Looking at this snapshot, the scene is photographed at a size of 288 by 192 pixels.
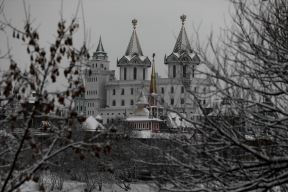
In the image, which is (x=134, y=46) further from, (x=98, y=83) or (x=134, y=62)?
(x=98, y=83)

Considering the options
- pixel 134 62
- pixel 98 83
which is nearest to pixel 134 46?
pixel 134 62

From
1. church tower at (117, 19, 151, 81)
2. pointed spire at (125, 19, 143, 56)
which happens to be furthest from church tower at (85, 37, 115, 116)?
pointed spire at (125, 19, 143, 56)

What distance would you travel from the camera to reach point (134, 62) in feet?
384

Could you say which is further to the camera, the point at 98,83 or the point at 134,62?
the point at 98,83

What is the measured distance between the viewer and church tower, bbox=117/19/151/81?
118 m

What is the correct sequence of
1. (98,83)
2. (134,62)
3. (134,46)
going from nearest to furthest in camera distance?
(134,62) < (134,46) < (98,83)

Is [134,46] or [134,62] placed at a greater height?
[134,46]

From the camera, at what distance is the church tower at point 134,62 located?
118 m

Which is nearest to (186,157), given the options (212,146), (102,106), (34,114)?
(212,146)

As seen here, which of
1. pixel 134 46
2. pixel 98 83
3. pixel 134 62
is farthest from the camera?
pixel 98 83

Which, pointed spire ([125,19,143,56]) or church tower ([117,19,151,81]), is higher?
pointed spire ([125,19,143,56])

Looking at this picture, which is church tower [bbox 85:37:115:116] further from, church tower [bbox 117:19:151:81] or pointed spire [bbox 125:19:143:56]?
pointed spire [bbox 125:19:143:56]

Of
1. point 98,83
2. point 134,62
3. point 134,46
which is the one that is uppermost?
point 134,46

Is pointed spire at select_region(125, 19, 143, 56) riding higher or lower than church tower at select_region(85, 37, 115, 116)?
higher
